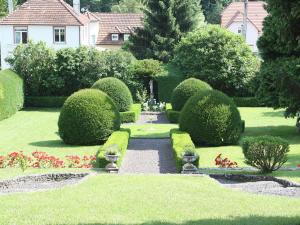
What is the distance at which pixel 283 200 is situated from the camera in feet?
37.5

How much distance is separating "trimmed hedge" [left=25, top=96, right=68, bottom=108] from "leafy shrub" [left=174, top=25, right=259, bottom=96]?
9192mm

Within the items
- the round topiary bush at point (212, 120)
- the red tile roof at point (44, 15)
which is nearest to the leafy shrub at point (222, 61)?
the red tile roof at point (44, 15)

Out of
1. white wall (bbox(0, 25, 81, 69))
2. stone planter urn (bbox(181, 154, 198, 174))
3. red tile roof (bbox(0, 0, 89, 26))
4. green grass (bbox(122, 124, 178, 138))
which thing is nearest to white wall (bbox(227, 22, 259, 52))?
red tile roof (bbox(0, 0, 89, 26))

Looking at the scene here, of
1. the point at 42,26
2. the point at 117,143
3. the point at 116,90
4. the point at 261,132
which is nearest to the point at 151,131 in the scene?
the point at 116,90

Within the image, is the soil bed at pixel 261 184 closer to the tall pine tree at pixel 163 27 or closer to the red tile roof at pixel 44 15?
the tall pine tree at pixel 163 27

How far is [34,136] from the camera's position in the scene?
89.6ft

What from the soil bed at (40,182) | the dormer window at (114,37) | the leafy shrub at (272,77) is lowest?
the soil bed at (40,182)

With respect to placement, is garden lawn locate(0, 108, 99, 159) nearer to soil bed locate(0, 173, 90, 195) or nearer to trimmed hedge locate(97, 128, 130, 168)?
trimmed hedge locate(97, 128, 130, 168)

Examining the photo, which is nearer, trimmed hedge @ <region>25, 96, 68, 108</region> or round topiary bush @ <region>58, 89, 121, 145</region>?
round topiary bush @ <region>58, 89, 121, 145</region>

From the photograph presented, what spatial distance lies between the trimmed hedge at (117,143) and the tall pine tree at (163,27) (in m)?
24.5

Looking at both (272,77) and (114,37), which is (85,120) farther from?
(114,37)

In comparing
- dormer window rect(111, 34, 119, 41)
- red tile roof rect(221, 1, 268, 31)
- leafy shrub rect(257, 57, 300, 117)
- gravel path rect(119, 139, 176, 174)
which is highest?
red tile roof rect(221, 1, 268, 31)

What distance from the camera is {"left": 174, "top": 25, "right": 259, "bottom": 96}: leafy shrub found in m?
40.0

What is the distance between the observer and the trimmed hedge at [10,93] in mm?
33537
